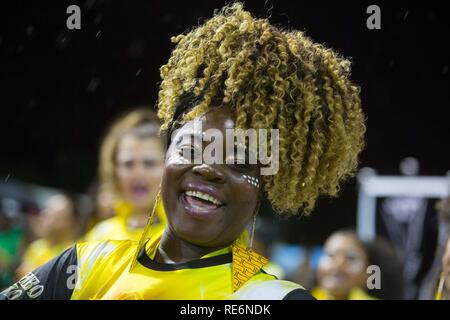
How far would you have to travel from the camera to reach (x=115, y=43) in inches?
261

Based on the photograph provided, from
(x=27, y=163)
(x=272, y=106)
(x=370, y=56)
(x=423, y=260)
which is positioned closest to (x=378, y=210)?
(x=423, y=260)

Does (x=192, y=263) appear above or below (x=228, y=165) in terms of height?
below

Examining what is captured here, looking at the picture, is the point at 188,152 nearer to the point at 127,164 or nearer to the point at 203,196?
the point at 203,196

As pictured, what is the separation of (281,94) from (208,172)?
0.97ft

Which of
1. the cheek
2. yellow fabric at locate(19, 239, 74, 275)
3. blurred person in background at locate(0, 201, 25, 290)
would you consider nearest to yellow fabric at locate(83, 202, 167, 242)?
the cheek

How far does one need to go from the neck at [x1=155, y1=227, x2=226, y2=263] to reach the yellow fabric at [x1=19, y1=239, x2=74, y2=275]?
354cm

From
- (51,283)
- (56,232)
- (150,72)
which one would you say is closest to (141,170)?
(56,232)

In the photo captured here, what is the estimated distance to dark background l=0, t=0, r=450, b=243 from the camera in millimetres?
5594

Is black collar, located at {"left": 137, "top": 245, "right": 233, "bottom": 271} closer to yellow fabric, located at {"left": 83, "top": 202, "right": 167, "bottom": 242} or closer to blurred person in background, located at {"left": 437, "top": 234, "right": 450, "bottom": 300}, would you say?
blurred person in background, located at {"left": 437, "top": 234, "right": 450, "bottom": 300}

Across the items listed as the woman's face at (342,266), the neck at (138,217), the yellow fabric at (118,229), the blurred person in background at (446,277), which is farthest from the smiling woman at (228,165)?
the woman's face at (342,266)

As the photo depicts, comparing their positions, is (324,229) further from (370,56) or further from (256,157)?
(256,157)

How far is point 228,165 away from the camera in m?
2.11

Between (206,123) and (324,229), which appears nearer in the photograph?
(206,123)
